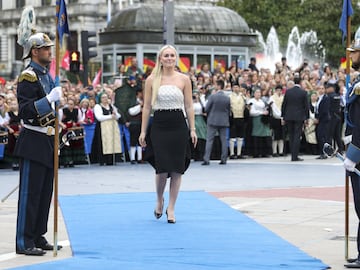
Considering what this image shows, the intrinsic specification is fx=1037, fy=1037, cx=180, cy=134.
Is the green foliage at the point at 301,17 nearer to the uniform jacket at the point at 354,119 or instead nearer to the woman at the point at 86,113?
the woman at the point at 86,113

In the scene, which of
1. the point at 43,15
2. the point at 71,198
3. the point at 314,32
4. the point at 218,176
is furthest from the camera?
the point at 43,15

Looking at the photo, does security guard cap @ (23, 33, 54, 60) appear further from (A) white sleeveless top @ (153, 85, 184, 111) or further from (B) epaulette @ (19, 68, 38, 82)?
(A) white sleeveless top @ (153, 85, 184, 111)

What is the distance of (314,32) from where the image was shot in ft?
223

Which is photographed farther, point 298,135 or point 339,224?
point 298,135

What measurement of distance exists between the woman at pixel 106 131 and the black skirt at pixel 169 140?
38.0 feet

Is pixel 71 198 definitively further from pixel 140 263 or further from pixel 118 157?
pixel 118 157

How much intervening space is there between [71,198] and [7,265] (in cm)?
619

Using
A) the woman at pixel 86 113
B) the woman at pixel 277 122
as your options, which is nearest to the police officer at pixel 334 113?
the woman at pixel 277 122

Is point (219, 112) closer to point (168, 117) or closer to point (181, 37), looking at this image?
point (168, 117)

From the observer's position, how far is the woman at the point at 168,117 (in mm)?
12367

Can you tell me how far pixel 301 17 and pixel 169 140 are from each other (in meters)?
62.3

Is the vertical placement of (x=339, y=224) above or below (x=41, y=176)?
below

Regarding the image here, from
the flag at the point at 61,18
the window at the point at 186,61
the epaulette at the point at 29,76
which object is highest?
the flag at the point at 61,18

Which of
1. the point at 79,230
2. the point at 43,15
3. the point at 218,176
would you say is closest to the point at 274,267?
the point at 79,230
